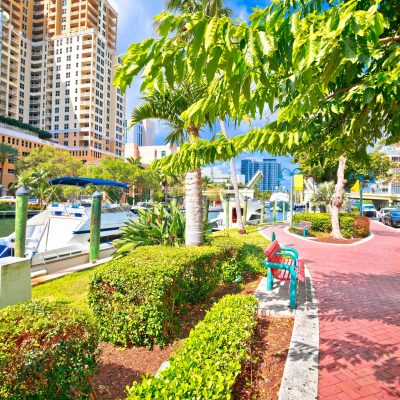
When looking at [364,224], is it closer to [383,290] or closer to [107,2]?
[383,290]

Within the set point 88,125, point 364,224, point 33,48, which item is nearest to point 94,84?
point 88,125

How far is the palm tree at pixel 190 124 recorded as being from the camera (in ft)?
25.7

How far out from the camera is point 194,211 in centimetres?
790

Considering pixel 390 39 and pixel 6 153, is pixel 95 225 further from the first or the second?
pixel 6 153

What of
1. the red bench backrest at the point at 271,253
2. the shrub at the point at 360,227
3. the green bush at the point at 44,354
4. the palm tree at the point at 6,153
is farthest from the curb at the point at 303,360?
the palm tree at the point at 6,153

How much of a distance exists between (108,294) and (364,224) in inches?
684

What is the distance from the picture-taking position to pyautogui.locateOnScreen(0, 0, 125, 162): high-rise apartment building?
290 ft

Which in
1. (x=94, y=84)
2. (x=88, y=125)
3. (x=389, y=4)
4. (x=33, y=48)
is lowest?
(x=389, y=4)

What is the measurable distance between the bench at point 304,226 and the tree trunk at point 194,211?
1113 cm

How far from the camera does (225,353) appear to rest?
306 centimetres

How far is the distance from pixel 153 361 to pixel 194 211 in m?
4.15

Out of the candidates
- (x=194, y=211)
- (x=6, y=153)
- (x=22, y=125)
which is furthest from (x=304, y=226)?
(x=22, y=125)

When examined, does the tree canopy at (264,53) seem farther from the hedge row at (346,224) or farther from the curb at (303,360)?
the hedge row at (346,224)

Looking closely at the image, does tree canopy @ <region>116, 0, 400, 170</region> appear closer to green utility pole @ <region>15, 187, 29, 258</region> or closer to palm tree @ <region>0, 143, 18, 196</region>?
green utility pole @ <region>15, 187, 29, 258</region>
